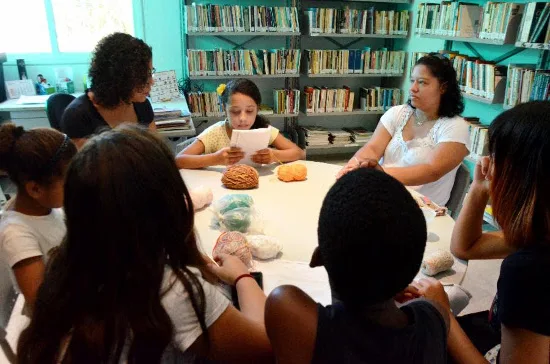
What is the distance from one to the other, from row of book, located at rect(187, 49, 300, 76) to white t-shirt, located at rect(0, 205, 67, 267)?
268cm

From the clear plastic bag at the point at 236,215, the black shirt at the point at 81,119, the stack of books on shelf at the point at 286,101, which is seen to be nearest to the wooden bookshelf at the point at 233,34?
the stack of books on shelf at the point at 286,101

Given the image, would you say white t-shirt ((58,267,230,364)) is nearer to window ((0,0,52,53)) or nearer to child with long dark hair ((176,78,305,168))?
child with long dark hair ((176,78,305,168))

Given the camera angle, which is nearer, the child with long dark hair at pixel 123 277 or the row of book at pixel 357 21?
the child with long dark hair at pixel 123 277

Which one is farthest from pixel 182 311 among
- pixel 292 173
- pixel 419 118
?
pixel 419 118

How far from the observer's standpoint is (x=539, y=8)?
8.18 feet

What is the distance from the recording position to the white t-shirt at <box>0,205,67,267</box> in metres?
1.02


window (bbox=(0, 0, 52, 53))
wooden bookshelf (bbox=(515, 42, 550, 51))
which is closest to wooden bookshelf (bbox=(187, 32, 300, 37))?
window (bbox=(0, 0, 52, 53))

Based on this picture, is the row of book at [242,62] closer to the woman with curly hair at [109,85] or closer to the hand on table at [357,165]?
the woman with curly hair at [109,85]

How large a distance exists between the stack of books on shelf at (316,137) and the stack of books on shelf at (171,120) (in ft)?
4.94

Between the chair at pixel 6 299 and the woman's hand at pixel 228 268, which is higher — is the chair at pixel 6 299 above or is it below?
below

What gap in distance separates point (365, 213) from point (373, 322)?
7.5 inches

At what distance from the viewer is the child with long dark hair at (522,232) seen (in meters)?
0.79

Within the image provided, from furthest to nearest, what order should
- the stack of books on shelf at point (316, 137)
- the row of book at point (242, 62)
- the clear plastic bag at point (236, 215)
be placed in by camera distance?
1. the stack of books on shelf at point (316, 137)
2. the row of book at point (242, 62)
3. the clear plastic bag at point (236, 215)

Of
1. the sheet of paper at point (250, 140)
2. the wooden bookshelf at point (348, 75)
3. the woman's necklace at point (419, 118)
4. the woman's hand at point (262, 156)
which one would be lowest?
the woman's hand at point (262, 156)
